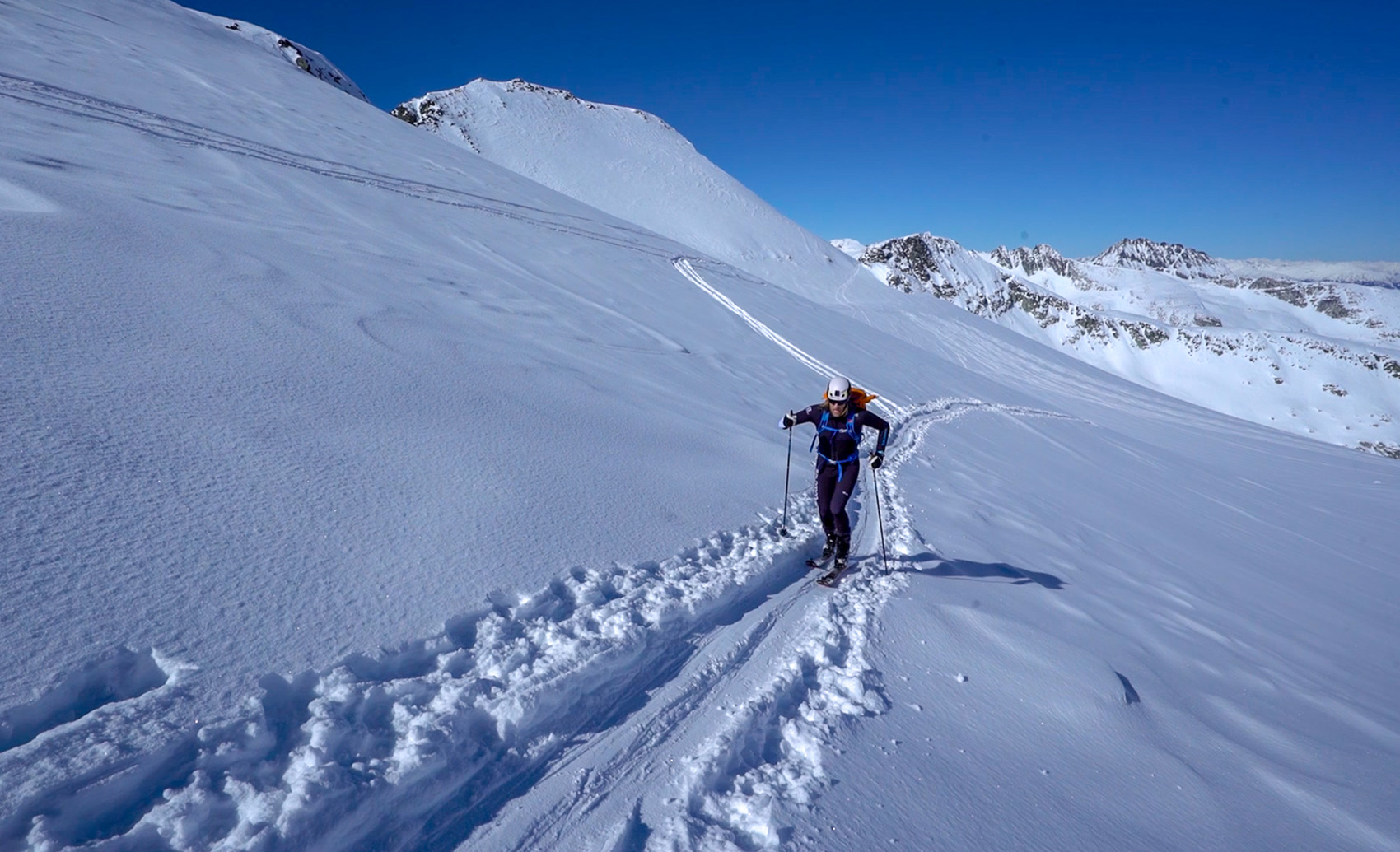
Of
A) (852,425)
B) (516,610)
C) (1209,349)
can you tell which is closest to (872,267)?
(1209,349)

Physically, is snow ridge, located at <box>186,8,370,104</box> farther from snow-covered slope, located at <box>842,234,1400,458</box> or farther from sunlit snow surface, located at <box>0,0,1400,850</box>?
snow-covered slope, located at <box>842,234,1400,458</box>

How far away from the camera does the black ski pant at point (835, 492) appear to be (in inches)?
213

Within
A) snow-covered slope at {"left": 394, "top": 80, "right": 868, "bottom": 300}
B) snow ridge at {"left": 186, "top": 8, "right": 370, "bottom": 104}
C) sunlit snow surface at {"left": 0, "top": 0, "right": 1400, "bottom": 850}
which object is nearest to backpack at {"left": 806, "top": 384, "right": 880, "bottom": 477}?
sunlit snow surface at {"left": 0, "top": 0, "right": 1400, "bottom": 850}

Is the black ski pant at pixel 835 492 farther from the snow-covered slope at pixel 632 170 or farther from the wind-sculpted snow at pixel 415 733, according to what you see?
the snow-covered slope at pixel 632 170

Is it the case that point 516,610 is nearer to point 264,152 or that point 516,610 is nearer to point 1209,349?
point 264,152

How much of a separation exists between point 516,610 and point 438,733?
3.06 ft

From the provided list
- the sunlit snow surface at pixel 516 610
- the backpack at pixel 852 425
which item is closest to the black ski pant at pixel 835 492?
the backpack at pixel 852 425

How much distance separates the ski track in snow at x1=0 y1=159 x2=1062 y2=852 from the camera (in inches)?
86.7

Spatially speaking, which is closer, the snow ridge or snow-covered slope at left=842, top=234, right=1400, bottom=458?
the snow ridge

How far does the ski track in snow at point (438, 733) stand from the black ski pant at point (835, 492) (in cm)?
117

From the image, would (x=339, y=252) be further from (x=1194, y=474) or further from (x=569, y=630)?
(x=1194, y=474)

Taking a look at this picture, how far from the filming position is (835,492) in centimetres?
549

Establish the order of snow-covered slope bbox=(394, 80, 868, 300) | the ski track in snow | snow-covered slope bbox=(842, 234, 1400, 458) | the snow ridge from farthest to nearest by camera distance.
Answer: snow-covered slope bbox=(842, 234, 1400, 458) → the snow ridge → snow-covered slope bbox=(394, 80, 868, 300) → the ski track in snow

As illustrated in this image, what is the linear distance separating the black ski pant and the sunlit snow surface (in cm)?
45
